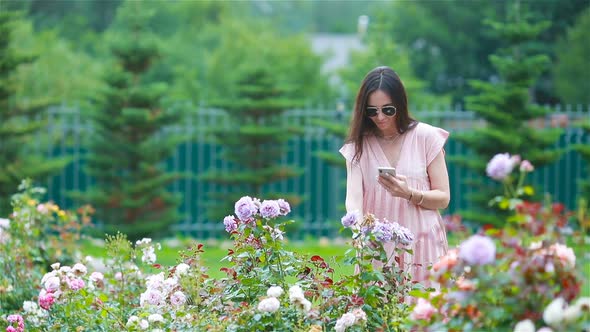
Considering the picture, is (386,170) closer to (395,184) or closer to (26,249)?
(395,184)

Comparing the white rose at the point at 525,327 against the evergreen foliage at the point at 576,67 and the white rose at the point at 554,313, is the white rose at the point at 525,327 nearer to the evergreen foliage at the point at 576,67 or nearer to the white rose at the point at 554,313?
the white rose at the point at 554,313

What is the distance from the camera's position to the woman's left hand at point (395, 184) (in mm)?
3623

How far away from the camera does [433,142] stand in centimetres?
384

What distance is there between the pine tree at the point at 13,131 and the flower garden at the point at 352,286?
6.00m

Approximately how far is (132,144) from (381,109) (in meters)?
7.27

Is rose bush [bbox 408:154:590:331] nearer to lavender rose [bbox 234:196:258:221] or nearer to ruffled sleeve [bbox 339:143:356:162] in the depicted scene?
lavender rose [bbox 234:196:258:221]

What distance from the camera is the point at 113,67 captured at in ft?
35.0

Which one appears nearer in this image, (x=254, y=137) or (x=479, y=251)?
(x=479, y=251)

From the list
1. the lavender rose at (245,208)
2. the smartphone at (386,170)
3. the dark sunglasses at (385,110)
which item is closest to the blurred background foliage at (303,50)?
the dark sunglasses at (385,110)

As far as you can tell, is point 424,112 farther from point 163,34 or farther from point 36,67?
point 163,34

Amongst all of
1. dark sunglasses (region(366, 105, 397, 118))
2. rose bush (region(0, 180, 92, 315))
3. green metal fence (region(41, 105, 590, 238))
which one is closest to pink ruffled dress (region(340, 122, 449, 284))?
dark sunglasses (region(366, 105, 397, 118))

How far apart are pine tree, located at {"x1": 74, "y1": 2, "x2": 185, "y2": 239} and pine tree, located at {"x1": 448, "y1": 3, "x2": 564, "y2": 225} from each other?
3675mm

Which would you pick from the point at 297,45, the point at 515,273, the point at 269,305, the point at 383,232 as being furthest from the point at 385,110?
the point at 297,45

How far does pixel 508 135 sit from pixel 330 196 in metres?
2.56
